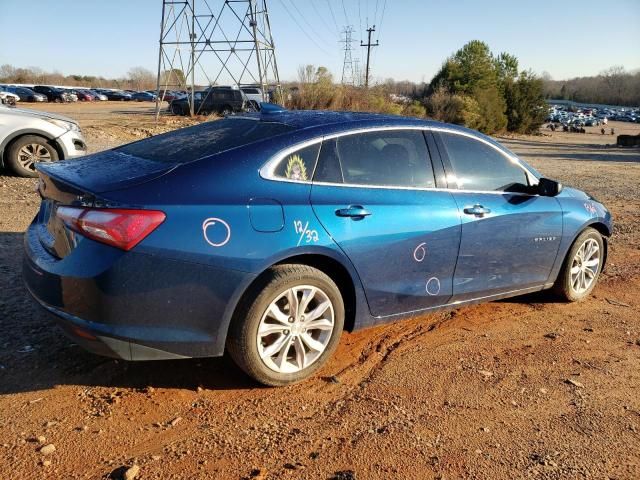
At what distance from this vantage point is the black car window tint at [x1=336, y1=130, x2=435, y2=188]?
354cm

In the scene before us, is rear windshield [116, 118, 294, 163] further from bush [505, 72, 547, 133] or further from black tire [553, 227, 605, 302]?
bush [505, 72, 547, 133]

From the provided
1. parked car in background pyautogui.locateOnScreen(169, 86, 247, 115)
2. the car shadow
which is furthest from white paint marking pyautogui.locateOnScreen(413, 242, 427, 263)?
parked car in background pyautogui.locateOnScreen(169, 86, 247, 115)

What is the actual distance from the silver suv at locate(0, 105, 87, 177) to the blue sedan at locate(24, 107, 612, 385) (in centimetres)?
603

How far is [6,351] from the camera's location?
3469 mm

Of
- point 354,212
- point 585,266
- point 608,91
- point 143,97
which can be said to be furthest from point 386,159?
point 608,91

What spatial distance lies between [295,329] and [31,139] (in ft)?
25.1

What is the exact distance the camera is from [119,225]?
8.96ft

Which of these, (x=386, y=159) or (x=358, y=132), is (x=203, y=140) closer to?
(x=358, y=132)

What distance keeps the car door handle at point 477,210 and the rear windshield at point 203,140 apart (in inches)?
56.4

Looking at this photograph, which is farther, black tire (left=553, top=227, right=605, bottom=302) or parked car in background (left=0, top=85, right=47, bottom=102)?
parked car in background (left=0, top=85, right=47, bottom=102)

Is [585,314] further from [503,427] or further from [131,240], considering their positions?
[131,240]

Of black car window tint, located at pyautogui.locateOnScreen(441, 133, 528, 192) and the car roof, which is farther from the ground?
the car roof

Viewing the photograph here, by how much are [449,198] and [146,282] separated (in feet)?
7.22

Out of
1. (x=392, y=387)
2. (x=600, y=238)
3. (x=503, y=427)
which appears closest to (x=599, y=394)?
(x=503, y=427)
